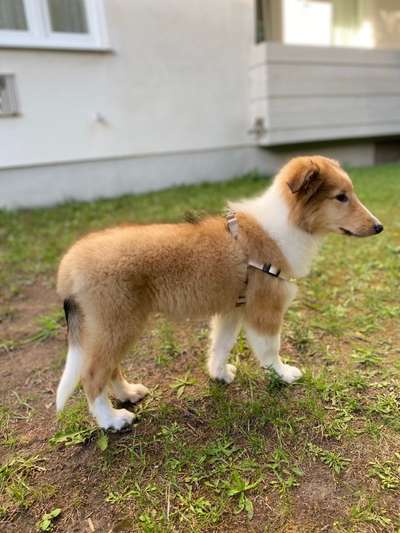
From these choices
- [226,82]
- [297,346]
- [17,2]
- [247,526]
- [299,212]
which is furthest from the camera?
[226,82]

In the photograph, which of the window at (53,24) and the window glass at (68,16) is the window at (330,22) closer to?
the window at (53,24)

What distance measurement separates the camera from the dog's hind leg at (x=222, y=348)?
2674 millimetres

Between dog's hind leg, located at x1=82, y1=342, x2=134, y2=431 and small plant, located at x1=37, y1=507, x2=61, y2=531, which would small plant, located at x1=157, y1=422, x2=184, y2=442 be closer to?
dog's hind leg, located at x1=82, y1=342, x2=134, y2=431

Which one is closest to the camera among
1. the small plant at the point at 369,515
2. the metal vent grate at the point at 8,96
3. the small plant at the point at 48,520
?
the small plant at the point at 369,515

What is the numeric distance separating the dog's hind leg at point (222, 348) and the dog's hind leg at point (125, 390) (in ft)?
1.62

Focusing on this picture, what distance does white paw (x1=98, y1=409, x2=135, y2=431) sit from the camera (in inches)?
90.1

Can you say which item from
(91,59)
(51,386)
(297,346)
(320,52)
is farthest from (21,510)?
(320,52)

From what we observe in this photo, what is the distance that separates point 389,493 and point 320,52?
9717 mm

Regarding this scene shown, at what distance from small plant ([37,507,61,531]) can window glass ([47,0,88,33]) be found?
7.89 meters

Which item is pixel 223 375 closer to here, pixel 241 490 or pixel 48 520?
pixel 241 490

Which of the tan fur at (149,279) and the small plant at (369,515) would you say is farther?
the tan fur at (149,279)

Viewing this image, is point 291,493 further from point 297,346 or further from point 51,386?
point 51,386

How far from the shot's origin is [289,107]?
898 cm

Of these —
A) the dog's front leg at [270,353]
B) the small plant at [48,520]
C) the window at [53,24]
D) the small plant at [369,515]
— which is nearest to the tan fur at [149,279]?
the dog's front leg at [270,353]
